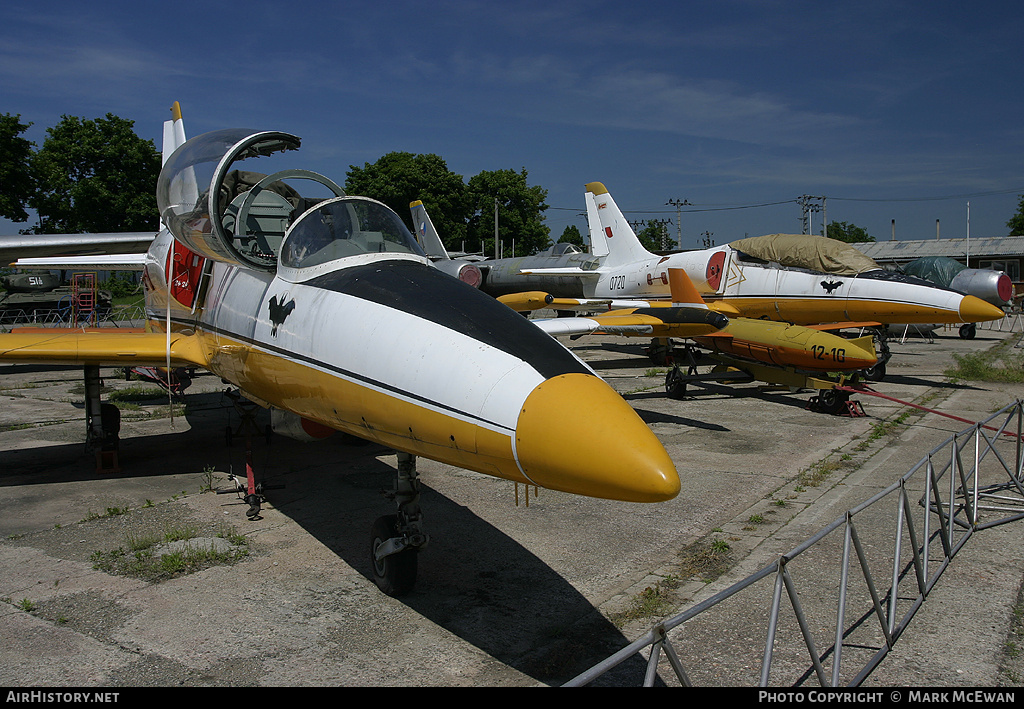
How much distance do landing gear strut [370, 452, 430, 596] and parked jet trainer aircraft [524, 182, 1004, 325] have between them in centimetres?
1167

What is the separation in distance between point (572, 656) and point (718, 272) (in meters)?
13.1

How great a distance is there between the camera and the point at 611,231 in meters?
21.1

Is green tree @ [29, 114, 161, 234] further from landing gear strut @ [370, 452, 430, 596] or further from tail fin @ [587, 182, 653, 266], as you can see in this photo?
landing gear strut @ [370, 452, 430, 596]

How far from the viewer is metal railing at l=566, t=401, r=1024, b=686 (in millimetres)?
3098

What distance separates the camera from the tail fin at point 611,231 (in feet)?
67.1

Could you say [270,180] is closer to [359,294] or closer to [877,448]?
[359,294]

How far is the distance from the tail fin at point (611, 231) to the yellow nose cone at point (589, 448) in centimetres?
1750

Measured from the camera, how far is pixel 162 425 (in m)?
11.0

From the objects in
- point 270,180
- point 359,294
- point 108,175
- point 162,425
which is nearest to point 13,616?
point 359,294

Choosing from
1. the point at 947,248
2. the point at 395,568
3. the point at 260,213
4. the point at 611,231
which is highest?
the point at 947,248

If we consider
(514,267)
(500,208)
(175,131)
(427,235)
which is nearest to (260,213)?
(175,131)

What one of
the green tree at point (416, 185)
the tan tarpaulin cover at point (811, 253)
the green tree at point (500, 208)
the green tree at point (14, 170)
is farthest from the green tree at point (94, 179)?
the tan tarpaulin cover at point (811, 253)

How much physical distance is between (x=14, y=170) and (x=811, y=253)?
50624 millimetres

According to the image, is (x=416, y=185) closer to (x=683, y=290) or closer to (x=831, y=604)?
(x=683, y=290)
